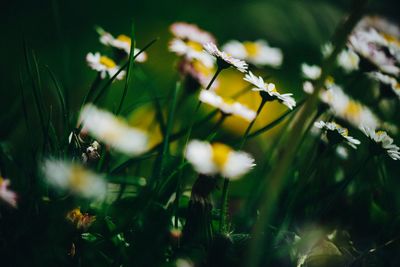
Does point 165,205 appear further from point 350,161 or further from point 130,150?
point 350,161

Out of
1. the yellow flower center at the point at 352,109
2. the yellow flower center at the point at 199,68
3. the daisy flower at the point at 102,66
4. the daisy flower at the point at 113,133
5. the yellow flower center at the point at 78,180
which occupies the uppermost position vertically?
the yellow flower center at the point at 352,109

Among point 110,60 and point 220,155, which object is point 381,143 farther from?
point 110,60

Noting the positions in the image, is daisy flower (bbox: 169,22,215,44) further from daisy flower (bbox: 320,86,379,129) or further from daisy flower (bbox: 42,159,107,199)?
daisy flower (bbox: 42,159,107,199)

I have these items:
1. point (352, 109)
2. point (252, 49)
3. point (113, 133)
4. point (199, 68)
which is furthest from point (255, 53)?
point (113, 133)

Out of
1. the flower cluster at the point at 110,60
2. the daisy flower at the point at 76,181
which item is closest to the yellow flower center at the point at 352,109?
the flower cluster at the point at 110,60

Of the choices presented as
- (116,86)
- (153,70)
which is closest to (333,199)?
(116,86)

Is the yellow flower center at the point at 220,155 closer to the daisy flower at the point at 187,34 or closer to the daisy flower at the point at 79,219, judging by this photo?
the daisy flower at the point at 79,219
